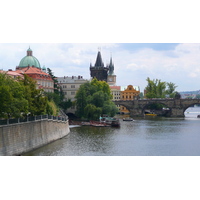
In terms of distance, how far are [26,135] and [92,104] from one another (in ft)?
145

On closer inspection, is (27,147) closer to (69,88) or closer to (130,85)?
(69,88)

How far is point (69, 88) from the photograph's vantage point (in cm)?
10444

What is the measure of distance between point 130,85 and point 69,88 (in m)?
51.3

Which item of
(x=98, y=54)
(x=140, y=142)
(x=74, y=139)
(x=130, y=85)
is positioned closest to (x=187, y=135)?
(x=140, y=142)

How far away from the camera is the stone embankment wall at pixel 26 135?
110 feet

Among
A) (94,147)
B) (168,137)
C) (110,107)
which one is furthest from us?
(110,107)

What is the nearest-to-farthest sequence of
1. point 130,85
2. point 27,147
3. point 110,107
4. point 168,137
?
point 27,147, point 168,137, point 110,107, point 130,85

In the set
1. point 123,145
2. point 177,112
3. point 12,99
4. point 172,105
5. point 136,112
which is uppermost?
point 12,99

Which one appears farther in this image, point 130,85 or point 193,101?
point 130,85

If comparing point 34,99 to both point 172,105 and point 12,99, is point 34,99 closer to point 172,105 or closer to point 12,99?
point 12,99

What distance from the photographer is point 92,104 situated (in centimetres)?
8250

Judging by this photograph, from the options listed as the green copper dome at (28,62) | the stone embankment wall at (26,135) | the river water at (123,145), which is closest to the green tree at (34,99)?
the stone embankment wall at (26,135)

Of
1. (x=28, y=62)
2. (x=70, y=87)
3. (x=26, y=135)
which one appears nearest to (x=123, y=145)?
(x=26, y=135)

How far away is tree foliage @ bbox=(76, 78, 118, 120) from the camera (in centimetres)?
8006
